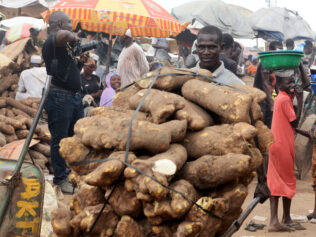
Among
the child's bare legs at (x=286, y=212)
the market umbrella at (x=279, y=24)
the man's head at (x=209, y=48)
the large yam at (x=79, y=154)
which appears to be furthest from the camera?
the market umbrella at (x=279, y=24)

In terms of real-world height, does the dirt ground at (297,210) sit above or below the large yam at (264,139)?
below

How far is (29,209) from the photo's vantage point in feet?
10.1

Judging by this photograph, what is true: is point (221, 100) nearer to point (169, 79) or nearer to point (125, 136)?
point (169, 79)

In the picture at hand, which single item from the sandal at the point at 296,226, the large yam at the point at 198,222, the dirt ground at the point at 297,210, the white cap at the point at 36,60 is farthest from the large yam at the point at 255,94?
the white cap at the point at 36,60

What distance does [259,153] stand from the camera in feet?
8.19

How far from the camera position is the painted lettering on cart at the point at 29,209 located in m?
3.04

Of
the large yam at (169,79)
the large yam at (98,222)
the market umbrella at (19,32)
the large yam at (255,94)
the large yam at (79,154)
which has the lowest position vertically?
the market umbrella at (19,32)

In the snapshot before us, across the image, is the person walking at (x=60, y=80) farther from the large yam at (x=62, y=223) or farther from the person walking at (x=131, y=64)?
the large yam at (x=62, y=223)

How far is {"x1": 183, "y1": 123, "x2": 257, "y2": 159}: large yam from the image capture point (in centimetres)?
230

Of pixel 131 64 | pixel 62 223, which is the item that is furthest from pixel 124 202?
pixel 131 64

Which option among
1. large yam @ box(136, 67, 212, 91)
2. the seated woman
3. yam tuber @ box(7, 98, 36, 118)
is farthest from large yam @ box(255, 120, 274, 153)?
the seated woman

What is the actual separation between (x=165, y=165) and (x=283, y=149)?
3.24 m

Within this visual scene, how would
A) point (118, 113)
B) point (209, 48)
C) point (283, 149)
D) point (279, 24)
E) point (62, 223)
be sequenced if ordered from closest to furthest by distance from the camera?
1. point (62, 223)
2. point (118, 113)
3. point (209, 48)
4. point (283, 149)
5. point (279, 24)

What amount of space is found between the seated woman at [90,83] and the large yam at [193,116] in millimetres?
5956
